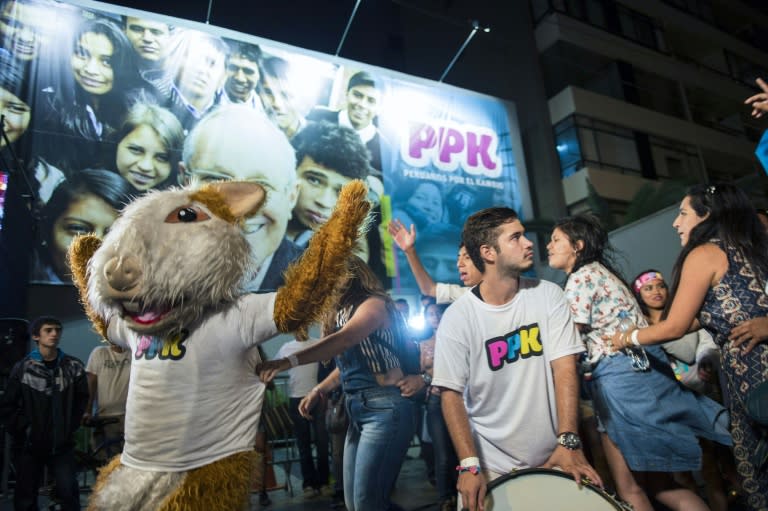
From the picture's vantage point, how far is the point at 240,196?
91.4 inches

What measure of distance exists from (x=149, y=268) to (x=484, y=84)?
15.4 metres

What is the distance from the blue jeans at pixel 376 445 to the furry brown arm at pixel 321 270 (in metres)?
0.80

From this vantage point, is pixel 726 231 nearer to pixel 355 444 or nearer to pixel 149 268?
pixel 355 444

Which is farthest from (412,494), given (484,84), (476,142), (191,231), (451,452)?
(484,84)

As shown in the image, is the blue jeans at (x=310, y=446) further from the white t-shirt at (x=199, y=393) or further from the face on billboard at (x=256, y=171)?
the face on billboard at (x=256, y=171)

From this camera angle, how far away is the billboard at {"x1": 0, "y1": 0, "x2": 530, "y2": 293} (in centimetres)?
786

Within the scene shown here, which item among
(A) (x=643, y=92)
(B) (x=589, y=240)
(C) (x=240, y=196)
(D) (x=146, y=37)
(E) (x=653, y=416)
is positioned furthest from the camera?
(A) (x=643, y=92)

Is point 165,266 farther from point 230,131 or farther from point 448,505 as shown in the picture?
point 230,131

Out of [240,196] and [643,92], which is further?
[643,92]

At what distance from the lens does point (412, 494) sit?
16.8ft

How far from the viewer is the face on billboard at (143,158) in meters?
8.32

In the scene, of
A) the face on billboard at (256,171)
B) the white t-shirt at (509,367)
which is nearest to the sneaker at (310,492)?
the white t-shirt at (509,367)

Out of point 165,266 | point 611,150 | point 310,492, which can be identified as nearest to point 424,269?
point 165,266

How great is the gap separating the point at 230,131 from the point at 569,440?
8.54m
